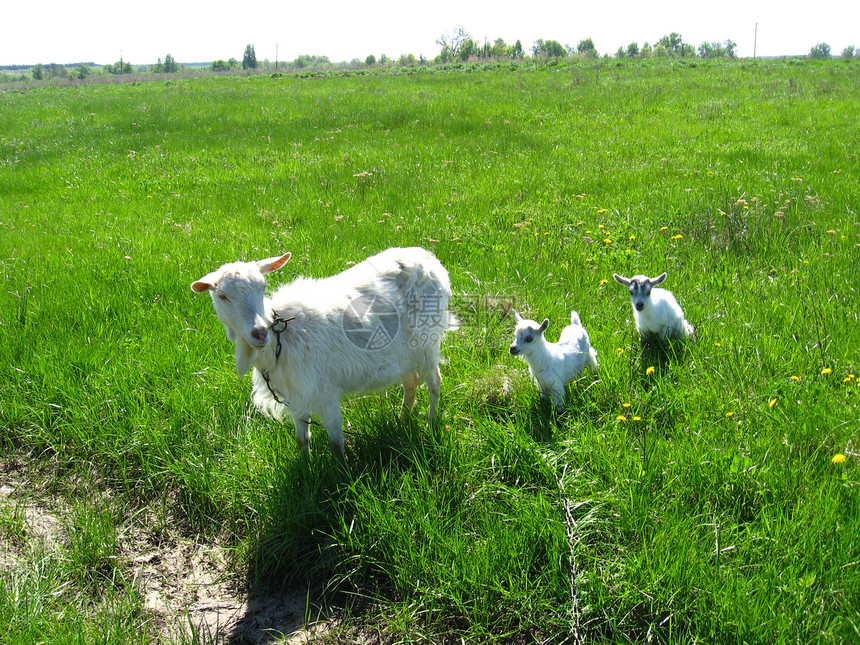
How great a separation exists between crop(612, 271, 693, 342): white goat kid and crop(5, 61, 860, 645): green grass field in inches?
7.6

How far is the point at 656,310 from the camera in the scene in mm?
4406

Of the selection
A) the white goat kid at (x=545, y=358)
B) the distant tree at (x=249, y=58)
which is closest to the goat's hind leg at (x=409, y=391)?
the white goat kid at (x=545, y=358)

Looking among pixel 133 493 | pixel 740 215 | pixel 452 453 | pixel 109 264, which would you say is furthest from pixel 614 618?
pixel 109 264

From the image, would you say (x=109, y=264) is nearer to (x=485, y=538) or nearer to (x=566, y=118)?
(x=485, y=538)

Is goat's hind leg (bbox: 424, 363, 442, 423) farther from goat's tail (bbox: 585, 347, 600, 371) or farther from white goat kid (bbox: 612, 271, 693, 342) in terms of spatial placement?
white goat kid (bbox: 612, 271, 693, 342)

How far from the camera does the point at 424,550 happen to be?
9.73 ft

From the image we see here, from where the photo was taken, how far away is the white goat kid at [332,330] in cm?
319

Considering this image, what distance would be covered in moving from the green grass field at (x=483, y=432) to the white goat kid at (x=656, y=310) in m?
0.19

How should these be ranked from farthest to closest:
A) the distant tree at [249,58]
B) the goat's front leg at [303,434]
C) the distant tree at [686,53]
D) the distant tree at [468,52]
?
the distant tree at [249,58] → the distant tree at [468,52] → the distant tree at [686,53] → the goat's front leg at [303,434]

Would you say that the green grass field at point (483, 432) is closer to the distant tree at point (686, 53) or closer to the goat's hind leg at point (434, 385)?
the goat's hind leg at point (434, 385)

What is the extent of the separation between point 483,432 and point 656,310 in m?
1.81

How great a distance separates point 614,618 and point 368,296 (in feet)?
7.97

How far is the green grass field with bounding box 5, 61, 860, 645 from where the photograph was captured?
8.84 feet

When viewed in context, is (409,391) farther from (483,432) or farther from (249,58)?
(249,58)
